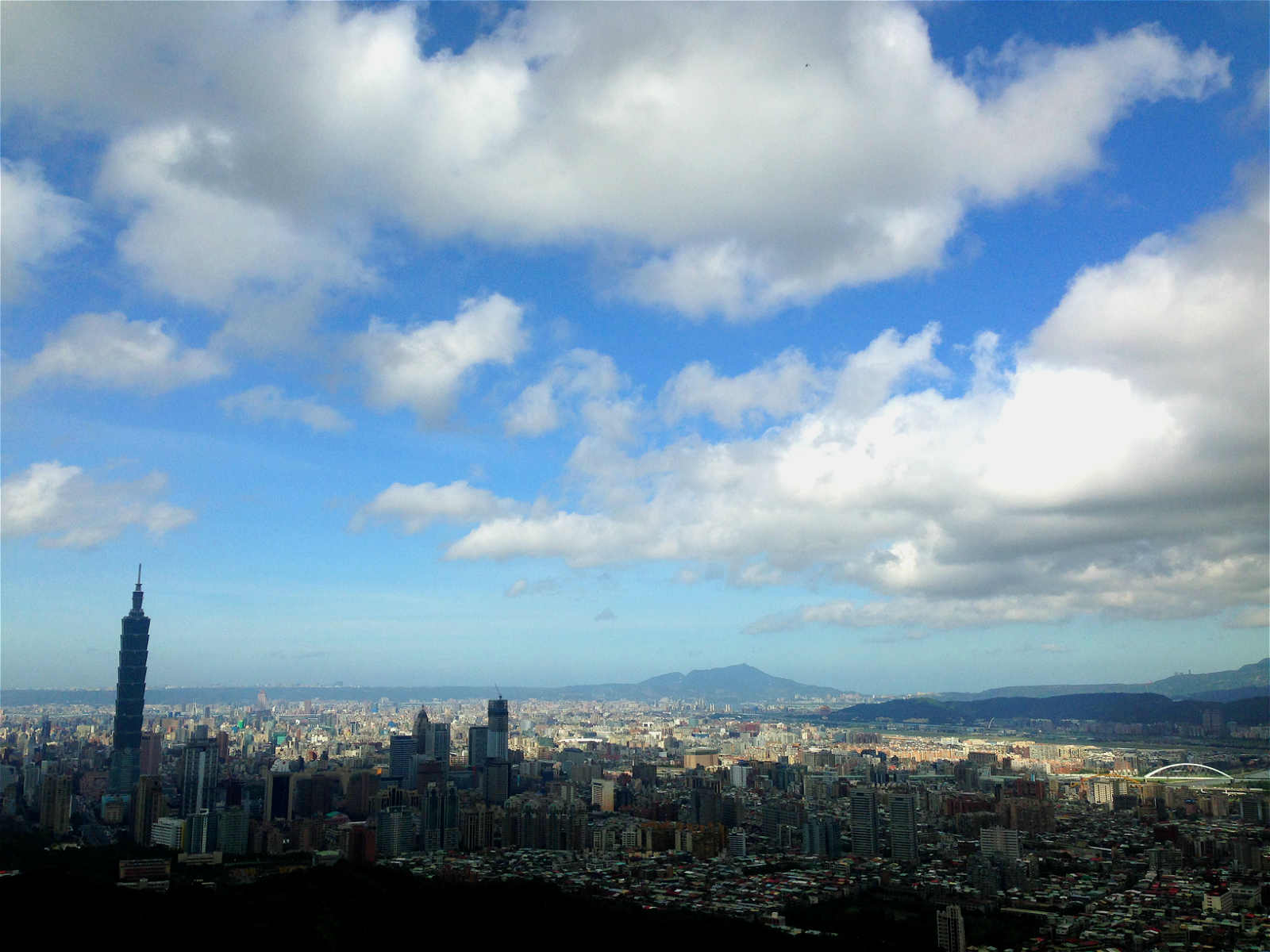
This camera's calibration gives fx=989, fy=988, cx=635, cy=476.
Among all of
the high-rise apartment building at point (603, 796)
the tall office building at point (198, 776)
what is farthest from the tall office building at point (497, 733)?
the tall office building at point (198, 776)

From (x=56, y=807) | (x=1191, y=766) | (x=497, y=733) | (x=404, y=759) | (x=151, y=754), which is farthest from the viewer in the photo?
(x=497, y=733)

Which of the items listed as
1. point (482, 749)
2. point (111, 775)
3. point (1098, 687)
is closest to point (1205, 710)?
point (1098, 687)

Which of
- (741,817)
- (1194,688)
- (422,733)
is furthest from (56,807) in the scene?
(1194,688)

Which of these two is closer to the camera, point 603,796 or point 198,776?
point 198,776

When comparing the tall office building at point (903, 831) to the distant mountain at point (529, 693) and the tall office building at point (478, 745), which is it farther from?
the distant mountain at point (529, 693)

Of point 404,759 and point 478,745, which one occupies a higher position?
point 478,745

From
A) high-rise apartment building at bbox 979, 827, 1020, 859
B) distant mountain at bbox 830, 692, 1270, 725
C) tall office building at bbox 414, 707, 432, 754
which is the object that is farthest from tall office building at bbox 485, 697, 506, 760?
distant mountain at bbox 830, 692, 1270, 725

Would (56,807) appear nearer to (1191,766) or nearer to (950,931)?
(950,931)
